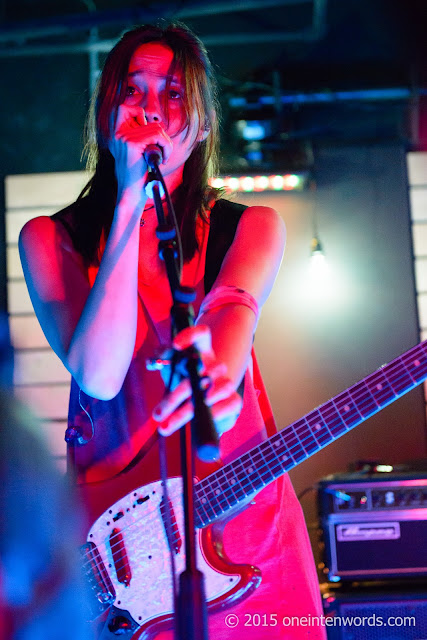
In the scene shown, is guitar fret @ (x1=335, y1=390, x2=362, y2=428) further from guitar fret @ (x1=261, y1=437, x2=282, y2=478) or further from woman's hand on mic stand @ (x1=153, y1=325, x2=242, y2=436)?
woman's hand on mic stand @ (x1=153, y1=325, x2=242, y2=436)

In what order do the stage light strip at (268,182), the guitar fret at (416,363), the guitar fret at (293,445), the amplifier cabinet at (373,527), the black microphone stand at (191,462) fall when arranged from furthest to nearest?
1. the stage light strip at (268,182)
2. the amplifier cabinet at (373,527)
3. the guitar fret at (416,363)
4. the guitar fret at (293,445)
5. the black microphone stand at (191,462)

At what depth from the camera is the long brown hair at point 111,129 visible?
1.44 metres

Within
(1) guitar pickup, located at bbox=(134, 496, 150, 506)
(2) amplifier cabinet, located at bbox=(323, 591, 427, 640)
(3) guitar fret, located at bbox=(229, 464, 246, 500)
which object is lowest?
(2) amplifier cabinet, located at bbox=(323, 591, 427, 640)

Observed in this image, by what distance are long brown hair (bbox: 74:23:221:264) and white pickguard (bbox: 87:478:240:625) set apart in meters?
0.54

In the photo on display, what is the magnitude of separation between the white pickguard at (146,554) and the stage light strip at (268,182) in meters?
3.46

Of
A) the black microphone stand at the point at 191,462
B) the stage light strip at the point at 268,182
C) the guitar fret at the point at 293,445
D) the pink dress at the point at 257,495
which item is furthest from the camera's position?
A: the stage light strip at the point at 268,182

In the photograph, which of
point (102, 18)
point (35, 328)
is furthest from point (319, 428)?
point (35, 328)

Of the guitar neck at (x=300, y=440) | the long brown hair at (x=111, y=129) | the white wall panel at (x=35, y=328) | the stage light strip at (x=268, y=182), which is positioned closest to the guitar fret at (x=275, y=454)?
the guitar neck at (x=300, y=440)

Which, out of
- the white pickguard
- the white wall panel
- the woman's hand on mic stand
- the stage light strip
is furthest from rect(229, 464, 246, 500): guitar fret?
the white wall panel

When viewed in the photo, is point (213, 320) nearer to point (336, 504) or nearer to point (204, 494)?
point (204, 494)

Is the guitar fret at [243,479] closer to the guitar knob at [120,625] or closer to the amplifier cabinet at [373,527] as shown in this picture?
the guitar knob at [120,625]

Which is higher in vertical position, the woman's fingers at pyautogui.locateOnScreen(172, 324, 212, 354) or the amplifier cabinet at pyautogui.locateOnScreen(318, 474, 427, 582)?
the woman's fingers at pyautogui.locateOnScreen(172, 324, 212, 354)

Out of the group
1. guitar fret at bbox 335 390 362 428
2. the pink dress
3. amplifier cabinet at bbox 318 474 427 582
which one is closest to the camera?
the pink dress

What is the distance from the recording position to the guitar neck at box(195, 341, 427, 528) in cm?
140
